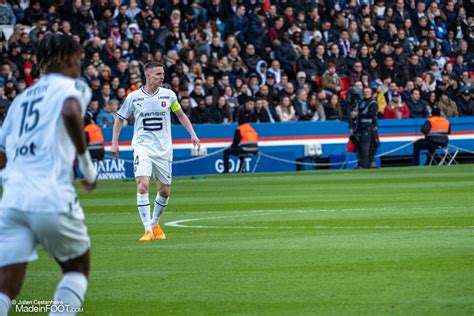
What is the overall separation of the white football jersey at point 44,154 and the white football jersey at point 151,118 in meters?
9.33

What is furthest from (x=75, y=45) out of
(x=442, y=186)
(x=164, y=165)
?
(x=442, y=186)

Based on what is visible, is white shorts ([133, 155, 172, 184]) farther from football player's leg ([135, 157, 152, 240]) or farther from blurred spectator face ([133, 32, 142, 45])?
blurred spectator face ([133, 32, 142, 45])

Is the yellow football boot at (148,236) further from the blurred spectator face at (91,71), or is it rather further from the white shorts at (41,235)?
the blurred spectator face at (91,71)

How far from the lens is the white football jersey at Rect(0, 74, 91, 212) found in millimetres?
7277

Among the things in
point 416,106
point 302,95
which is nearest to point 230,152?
point 302,95

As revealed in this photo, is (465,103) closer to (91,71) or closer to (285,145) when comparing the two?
(285,145)

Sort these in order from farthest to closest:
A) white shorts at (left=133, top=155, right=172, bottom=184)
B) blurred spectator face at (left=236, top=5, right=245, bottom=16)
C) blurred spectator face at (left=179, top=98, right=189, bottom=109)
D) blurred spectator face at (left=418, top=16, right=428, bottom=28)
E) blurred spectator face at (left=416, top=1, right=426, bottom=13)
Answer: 1. blurred spectator face at (left=416, top=1, right=426, bottom=13)
2. blurred spectator face at (left=418, top=16, right=428, bottom=28)
3. blurred spectator face at (left=236, top=5, right=245, bottom=16)
4. blurred spectator face at (left=179, top=98, right=189, bottom=109)
5. white shorts at (left=133, top=155, right=172, bottom=184)

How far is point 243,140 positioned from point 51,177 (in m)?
27.5

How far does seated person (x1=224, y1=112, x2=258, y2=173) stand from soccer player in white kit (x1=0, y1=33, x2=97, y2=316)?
88.8 feet

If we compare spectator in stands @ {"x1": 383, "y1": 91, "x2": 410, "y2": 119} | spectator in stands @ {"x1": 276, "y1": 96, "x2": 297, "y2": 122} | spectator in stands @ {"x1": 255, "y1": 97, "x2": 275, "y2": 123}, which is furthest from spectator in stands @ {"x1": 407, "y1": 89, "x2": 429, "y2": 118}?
spectator in stands @ {"x1": 255, "y1": 97, "x2": 275, "y2": 123}

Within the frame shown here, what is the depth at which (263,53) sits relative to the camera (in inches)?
1512

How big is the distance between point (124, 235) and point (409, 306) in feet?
27.3

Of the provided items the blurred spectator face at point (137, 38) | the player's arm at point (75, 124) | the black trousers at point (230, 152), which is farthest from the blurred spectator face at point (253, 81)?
the player's arm at point (75, 124)

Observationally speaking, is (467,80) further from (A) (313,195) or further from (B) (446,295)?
(B) (446,295)
